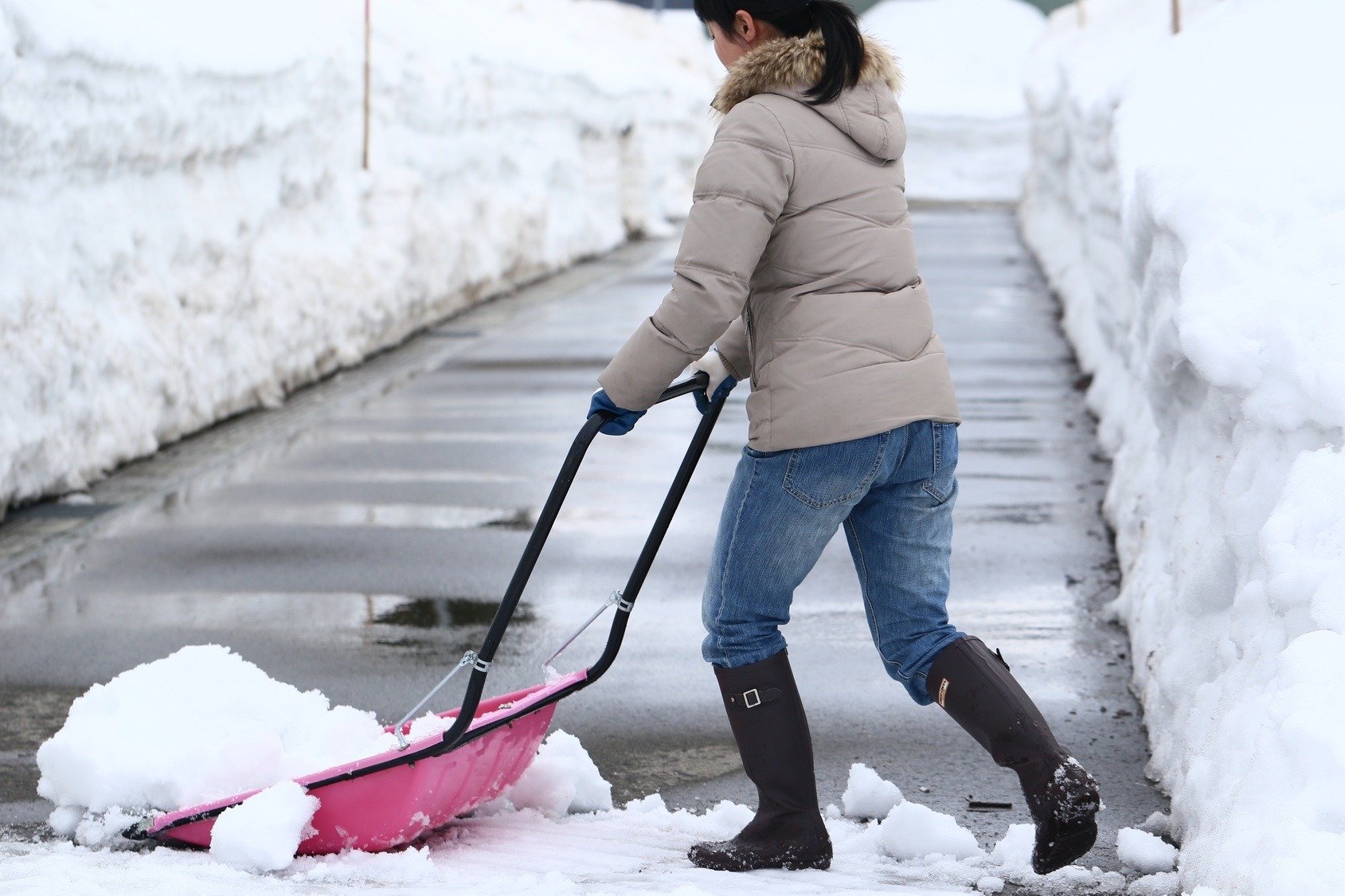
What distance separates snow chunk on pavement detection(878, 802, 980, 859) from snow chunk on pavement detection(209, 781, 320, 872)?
1222mm

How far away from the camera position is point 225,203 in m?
9.59

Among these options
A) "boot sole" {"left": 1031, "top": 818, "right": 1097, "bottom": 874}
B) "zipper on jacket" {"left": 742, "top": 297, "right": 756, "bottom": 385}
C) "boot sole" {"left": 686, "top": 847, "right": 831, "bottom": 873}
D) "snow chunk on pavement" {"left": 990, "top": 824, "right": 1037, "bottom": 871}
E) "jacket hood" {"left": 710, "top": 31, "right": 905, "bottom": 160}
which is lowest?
"boot sole" {"left": 686, "top": 847, "right": 831, "bottom": 873}

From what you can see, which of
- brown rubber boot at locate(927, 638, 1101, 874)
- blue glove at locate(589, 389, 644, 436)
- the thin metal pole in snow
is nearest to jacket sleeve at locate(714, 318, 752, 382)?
blue glove at locate(589, 389, 644, 436)

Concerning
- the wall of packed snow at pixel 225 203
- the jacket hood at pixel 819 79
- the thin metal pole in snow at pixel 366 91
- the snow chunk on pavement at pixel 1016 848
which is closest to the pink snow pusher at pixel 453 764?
the jacket hood at pixel 819 79

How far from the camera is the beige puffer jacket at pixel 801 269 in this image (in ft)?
10.0

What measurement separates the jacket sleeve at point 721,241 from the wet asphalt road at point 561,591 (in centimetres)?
139

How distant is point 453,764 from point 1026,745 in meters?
1.19

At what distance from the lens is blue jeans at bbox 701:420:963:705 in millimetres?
3205

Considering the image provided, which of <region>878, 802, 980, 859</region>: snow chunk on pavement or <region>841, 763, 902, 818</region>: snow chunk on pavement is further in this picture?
<region>841, 763, 902, 818</region>: snow chunk on pavement

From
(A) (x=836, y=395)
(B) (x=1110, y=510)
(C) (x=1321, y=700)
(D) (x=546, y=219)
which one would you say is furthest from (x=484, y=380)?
(C) (x=1321, y=700)

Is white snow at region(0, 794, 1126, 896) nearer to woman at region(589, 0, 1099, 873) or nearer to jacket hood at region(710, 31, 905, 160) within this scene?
woman at region(589, 0, 1099, 873)

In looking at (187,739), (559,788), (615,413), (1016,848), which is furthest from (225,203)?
(1016,848)

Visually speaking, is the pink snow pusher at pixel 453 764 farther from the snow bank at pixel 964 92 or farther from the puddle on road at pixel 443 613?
the snow bank at pixel 964 92

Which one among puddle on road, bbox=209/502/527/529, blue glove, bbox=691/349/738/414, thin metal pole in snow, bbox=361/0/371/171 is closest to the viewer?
blue glove, bbox=691/349/738/414
